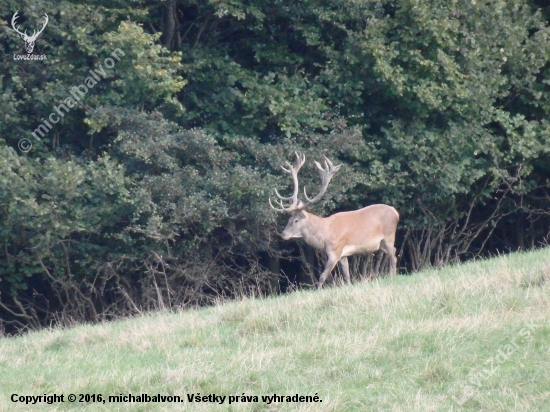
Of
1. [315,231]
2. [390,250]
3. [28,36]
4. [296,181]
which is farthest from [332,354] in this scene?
[28,36]

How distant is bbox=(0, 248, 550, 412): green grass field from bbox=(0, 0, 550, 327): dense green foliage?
13.3ft

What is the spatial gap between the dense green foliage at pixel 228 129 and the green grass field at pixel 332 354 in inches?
160

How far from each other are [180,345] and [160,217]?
5140mm

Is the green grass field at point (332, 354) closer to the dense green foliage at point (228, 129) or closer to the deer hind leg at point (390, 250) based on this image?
the dense green foliage at point (228, 129)

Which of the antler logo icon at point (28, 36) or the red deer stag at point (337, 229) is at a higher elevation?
the antler logo icon at point (28, 36)

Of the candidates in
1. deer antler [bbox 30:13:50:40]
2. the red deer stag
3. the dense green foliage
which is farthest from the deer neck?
deer antler [bbox 30:13:50:40]

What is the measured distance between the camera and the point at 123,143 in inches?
551

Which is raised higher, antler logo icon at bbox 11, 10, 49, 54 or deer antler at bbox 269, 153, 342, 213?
antler logo icon at bbox 11, 10, 49, 54

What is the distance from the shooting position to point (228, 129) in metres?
15.4

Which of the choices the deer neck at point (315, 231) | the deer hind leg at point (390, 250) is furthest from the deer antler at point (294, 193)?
the deer hind leg at point (390, 250)

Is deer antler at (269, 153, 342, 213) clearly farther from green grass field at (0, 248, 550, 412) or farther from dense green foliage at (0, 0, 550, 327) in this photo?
green grass field at (0, 248, 550, 412)

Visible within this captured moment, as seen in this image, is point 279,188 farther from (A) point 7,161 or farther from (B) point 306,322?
(B) point 306,322

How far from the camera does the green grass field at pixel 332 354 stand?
707 centimetres

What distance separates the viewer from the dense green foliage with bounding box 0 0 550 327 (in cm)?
1401
